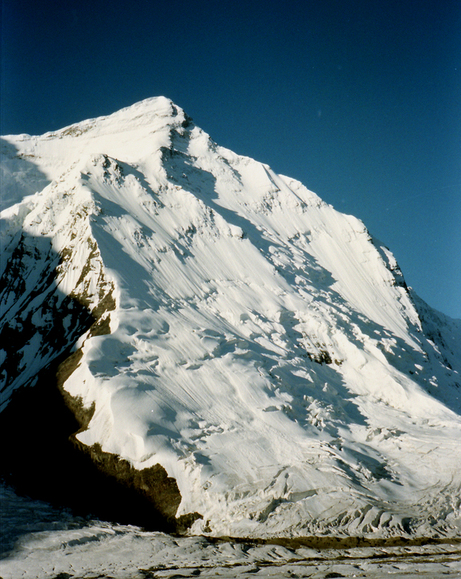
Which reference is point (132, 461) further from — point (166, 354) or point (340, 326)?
point (340, 326)

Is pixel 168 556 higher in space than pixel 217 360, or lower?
lower

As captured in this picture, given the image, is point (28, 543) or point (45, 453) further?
point (45, 453)

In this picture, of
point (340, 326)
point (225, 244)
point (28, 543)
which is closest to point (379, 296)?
point (340, 326)

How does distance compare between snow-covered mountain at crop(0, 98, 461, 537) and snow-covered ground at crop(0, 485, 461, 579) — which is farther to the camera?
snow-covered mountain at crop(0, 98, 461, 537)

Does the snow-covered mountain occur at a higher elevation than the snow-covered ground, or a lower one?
higher

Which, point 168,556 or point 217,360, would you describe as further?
point 217,360
